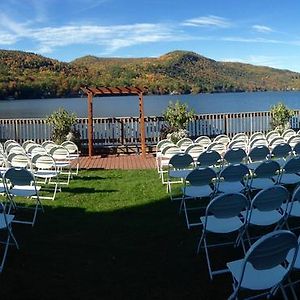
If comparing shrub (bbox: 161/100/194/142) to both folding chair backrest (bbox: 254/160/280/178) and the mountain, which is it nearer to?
folding chair backrest (bbox: 254/160/280/178)

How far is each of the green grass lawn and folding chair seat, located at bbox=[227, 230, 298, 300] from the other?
0.66 meters

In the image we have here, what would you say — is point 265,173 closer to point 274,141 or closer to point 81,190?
point 274,141

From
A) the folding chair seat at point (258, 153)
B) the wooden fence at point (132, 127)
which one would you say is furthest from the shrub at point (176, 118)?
the folding chair seat at point (258, 153)

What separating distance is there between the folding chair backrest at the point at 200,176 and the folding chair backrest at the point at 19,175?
216 centimetres

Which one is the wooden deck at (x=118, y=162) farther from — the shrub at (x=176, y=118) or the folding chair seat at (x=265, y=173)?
the folding chair seat at (x=265, y=173)

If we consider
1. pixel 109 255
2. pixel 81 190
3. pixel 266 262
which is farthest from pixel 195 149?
pixel 266 262

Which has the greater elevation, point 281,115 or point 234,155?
point 281,115

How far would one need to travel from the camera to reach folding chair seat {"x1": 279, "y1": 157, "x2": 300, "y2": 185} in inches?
247

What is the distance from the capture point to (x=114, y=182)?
979 cm

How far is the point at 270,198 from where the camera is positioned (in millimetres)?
4477

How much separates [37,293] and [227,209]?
1.88 meters

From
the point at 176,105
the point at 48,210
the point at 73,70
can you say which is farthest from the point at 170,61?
the point at 48,210

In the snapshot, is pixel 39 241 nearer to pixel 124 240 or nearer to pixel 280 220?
pixel 124 240

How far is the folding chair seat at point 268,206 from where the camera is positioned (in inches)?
174
